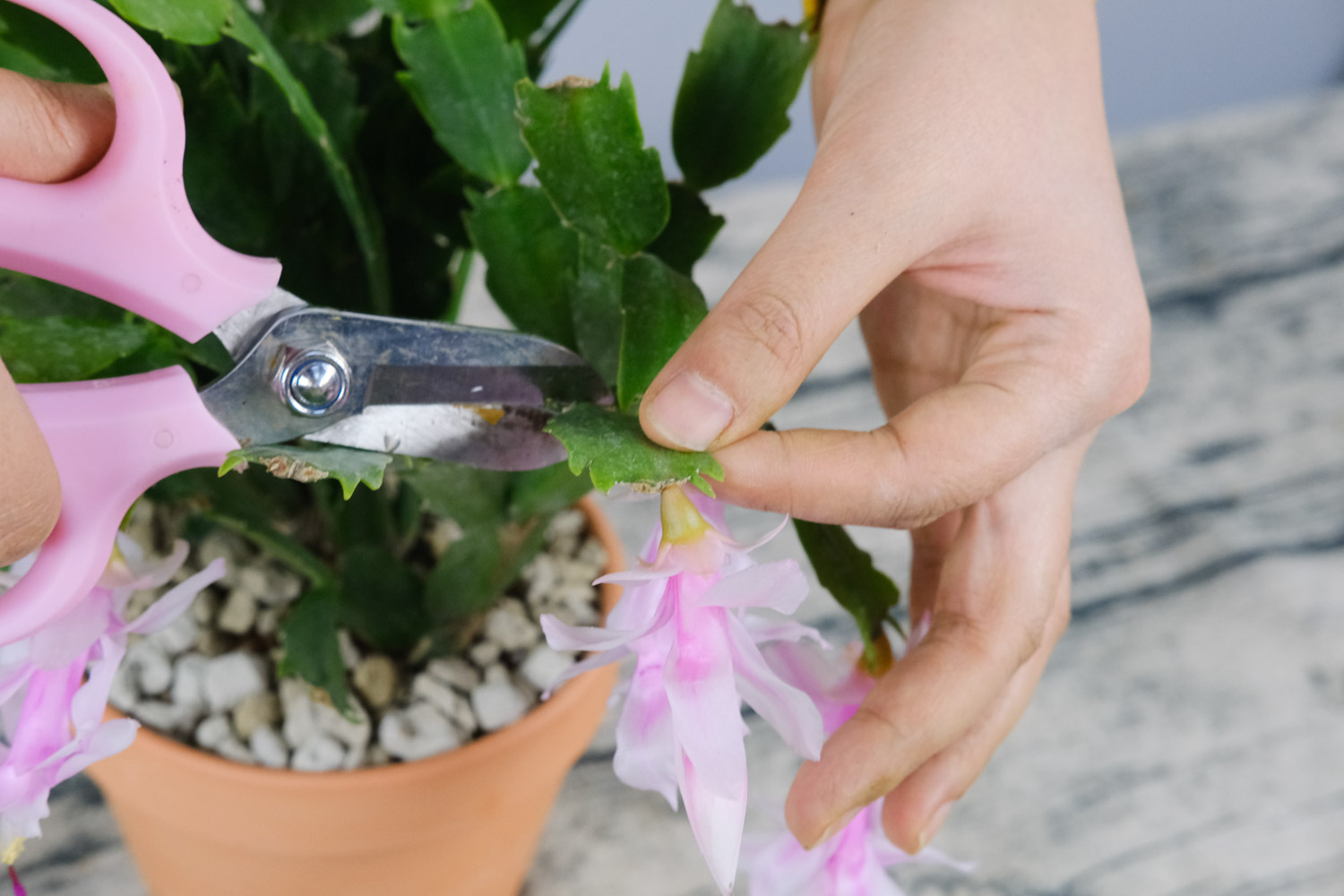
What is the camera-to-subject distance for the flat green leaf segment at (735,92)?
17.5 inches

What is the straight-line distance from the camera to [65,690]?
0.37m

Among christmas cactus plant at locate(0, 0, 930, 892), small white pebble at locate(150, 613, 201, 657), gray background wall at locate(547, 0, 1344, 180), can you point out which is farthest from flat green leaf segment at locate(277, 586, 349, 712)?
gray background wall at locate(547, 0, 1344, 180)

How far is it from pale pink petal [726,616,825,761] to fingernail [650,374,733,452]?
0.06m

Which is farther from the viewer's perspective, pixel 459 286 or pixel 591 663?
pixel 459 286

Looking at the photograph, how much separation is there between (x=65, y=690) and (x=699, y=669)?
0.22m

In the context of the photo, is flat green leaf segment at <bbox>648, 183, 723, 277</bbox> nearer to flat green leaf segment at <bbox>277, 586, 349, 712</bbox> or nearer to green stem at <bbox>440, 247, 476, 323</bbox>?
green stem at <bbox>440, 247, 476, 323</bbox>

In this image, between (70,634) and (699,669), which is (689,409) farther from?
(70,634)

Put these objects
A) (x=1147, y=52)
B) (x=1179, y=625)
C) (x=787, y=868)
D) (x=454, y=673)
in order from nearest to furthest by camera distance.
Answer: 1. (x=787, y=868)
2. (x=454, y=673)
3. (x=1179, y=625)
4. (x=1147, y=52)

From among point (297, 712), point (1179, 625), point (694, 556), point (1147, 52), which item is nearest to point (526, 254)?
point (694, 556)

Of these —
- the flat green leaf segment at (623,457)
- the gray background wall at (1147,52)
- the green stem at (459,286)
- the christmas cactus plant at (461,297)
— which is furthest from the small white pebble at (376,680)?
the gray background wall at (1147,52)

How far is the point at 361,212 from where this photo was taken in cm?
44

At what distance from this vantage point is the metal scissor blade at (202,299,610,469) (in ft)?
1.20

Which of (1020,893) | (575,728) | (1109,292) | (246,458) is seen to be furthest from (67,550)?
(1020,893)

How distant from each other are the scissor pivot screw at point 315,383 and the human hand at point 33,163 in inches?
3.4
